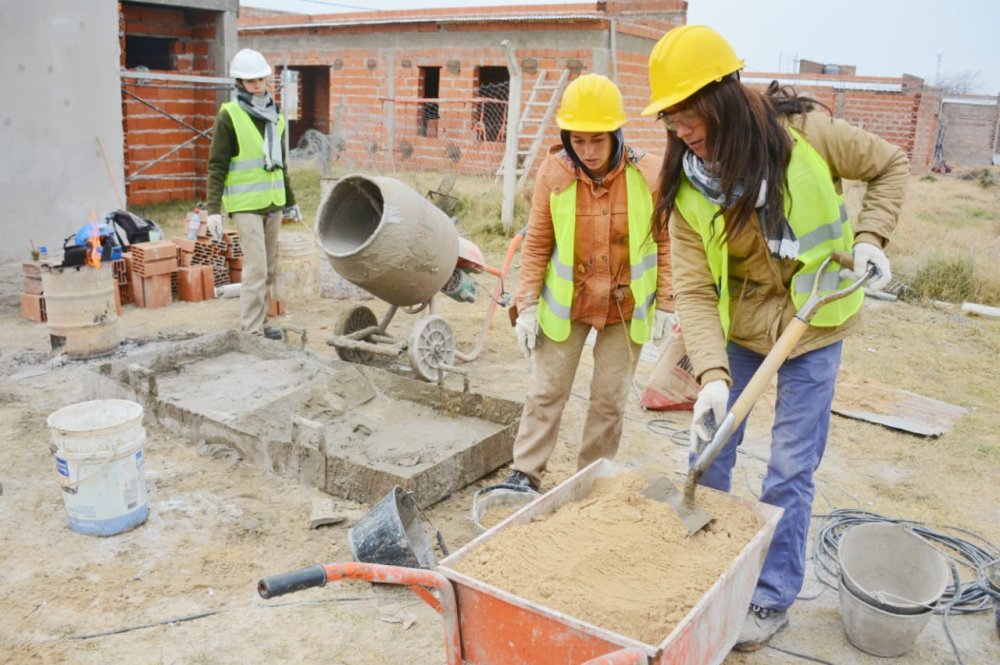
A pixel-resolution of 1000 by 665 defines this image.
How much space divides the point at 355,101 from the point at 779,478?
49.8 ft

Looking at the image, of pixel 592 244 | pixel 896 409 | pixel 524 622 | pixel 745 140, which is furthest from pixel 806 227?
pixel 896 409

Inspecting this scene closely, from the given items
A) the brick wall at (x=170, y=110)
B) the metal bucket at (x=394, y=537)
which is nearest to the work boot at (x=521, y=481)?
the metal bucket at (x=394, y=537)

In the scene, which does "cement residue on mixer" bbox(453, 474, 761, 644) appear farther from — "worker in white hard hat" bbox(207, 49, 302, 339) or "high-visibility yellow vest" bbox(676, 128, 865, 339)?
"worker in white hard hat" bbox(207, 49, 302, 339)

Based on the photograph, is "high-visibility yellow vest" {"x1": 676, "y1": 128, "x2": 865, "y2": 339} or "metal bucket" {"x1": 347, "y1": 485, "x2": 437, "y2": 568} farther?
"metal bucket" {"x1": 347, "y1": 485, "x2": 437, "y2": 568}

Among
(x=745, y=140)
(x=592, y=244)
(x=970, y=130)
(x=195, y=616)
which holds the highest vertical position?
(x=970, y=130)

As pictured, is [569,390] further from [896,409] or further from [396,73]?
[396,73]

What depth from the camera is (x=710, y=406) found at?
106 inches

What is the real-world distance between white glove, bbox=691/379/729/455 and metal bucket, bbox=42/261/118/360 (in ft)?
15.6

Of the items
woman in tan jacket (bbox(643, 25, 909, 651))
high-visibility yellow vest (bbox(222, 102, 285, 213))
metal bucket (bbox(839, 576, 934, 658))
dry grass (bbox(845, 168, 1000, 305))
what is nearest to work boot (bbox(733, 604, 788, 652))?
woman in tan jacket (bbox(643, 25, 909, 651))

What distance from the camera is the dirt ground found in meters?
3.00

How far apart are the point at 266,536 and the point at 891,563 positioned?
265cm

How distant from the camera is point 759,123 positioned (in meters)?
2.49

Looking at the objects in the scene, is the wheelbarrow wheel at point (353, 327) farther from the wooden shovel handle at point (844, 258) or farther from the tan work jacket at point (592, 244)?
the wooden shovel handle at point (844, 258)

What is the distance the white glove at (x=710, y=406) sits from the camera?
267cm
